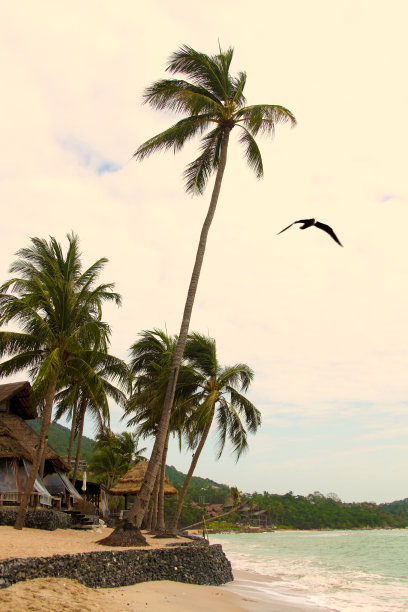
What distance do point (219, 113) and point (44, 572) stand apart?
1355 cm

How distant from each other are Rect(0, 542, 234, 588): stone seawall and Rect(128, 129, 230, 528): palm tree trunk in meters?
1.49

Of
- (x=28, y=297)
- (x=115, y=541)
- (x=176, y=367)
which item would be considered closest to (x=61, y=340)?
(x=28, y=297)

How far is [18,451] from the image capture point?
17453 mm

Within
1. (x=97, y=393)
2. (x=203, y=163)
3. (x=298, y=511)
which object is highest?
(x=203, y=163)

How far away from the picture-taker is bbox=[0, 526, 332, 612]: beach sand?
6.74 m

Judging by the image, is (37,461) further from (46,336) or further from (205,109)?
(205,109)

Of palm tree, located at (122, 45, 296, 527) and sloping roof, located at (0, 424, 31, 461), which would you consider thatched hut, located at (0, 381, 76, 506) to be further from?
palm tree, located at (122, 45, 296, 527)

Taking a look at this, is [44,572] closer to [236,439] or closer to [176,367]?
[176,367]

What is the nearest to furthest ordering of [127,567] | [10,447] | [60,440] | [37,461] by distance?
1. [127,567]
2. [37,461]
3. [10,447]
4. [60,440]

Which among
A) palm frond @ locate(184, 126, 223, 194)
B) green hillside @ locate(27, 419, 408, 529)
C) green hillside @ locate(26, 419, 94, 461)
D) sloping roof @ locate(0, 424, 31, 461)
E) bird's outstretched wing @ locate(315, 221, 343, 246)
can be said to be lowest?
green hillside @ locate(27, 419, 408, 529)

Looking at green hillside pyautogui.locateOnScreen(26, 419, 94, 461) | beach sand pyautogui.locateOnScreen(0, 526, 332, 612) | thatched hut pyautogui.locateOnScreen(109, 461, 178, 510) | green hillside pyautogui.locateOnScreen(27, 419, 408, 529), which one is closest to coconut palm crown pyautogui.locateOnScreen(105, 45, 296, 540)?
beach sand pyautogui.locateOnScreen(0, 526, 332, 612)

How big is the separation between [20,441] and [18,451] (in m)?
1.55

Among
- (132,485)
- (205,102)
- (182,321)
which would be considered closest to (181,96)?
(205,102)

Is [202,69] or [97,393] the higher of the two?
[202,69]
